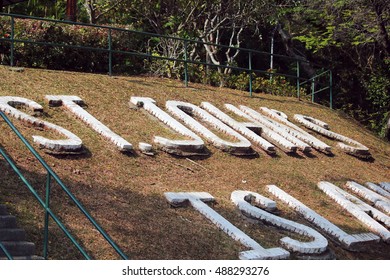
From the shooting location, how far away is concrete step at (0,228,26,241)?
8.23 metres

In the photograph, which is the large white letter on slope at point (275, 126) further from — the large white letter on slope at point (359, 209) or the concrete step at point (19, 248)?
the concrete step at point (19, 248)

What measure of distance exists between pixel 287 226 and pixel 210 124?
3763 mm

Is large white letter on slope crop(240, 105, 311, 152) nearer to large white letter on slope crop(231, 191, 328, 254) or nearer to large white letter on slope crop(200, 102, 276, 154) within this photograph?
large white letter on slope crop(200, 102, 276, 154)

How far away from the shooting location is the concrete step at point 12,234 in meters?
8.23

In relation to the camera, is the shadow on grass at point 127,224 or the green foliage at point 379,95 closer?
the shadow on grass at point 127,224

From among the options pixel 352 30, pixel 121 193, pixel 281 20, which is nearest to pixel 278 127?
pixel 121 193

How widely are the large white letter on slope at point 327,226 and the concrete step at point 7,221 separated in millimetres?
4679

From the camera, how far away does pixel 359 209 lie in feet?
40.8

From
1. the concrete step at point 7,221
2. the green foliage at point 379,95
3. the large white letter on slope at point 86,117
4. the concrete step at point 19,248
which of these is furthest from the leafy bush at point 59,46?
the green foliage at point 379,95

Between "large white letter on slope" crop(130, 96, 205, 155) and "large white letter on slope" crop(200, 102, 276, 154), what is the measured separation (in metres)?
1.22

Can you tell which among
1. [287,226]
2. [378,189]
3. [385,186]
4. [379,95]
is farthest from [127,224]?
[379,95]

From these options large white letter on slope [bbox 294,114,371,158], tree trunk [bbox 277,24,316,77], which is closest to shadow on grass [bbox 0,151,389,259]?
large white letter on slope [bbox 294,114,371,158]

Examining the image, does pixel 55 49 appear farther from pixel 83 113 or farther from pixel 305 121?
pixel 305 121
